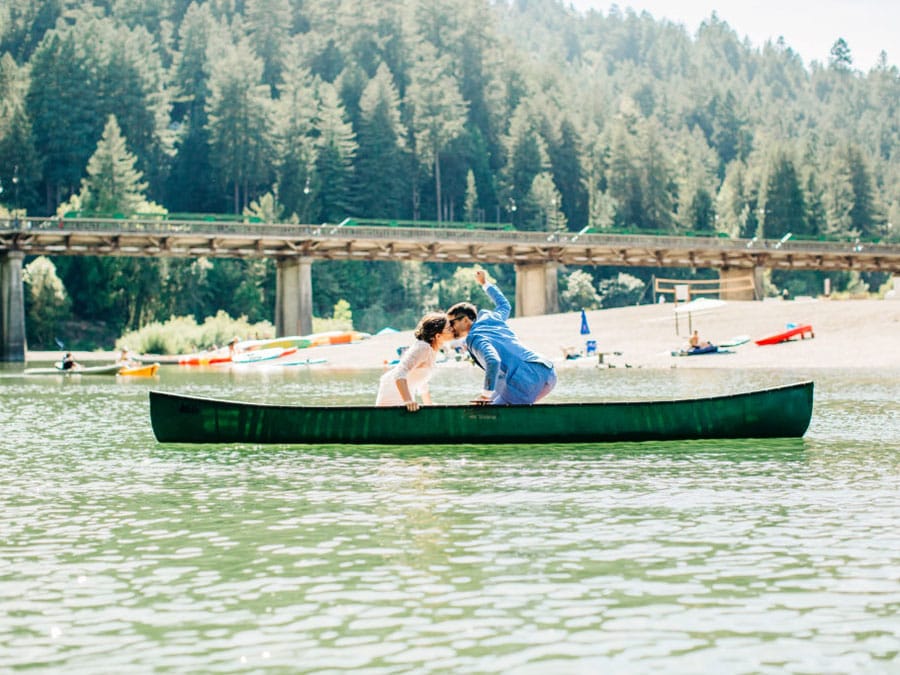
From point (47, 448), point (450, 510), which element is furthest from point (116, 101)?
point (450, 510)

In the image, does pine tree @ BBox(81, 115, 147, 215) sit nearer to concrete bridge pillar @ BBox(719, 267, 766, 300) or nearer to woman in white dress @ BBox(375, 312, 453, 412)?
concrete bridge pillar @ BBox(719, 267, 766, 300)

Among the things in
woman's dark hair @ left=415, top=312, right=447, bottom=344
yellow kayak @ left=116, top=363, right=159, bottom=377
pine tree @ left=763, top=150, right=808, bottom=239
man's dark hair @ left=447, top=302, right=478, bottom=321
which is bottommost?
yellow kayak @ left=116, top=363, right=159, bottom=377

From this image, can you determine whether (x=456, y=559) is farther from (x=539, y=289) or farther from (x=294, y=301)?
(x=539, y=289)

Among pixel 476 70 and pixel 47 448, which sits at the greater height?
pixel 476 70

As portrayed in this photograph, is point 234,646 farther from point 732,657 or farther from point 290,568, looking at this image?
point 732,657

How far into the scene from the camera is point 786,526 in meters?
11.6

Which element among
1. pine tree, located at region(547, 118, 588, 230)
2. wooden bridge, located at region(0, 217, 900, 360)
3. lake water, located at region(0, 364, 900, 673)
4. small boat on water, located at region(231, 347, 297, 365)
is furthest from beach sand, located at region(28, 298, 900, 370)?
pine tree, located at region(547, 118, 588, 230)

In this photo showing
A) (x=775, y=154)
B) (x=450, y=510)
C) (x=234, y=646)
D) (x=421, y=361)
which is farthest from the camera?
(x=775, y=154)

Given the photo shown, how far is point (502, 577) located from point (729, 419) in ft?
32.6

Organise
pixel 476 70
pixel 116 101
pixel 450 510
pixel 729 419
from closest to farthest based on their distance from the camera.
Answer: pixel 450 510
pixel 729 419
pixel 116 101
pixel 476 70

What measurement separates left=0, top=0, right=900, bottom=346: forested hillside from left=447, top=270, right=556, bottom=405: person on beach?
84255mm

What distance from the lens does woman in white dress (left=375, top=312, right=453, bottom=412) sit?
53.7 ft

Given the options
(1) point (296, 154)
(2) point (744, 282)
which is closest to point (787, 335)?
(2) point (744, 282)

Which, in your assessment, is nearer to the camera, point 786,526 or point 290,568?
point 290,568
